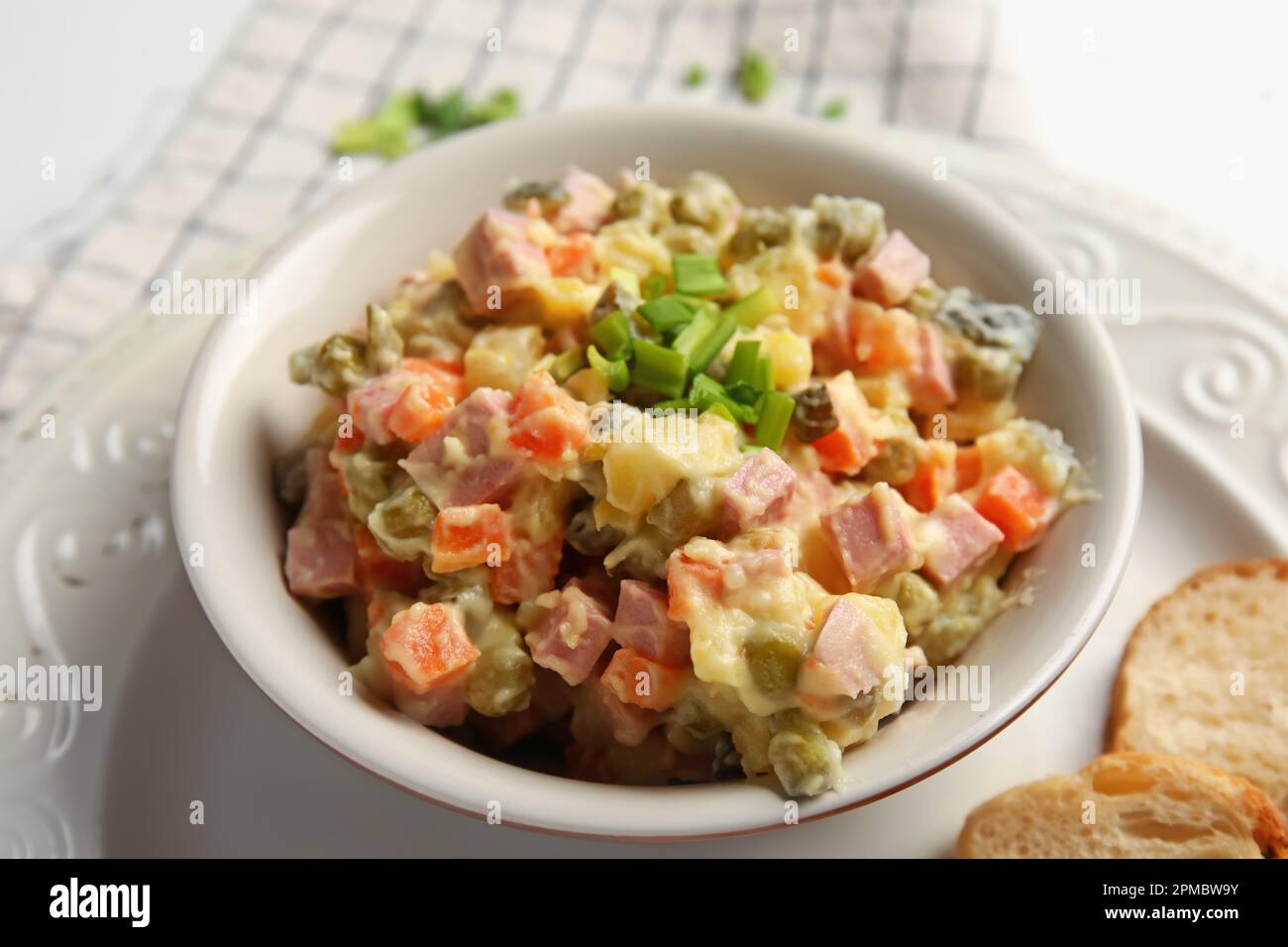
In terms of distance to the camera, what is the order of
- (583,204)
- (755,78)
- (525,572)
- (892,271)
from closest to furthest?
(525,572)
(892,271)
(583,204)
(755,78)

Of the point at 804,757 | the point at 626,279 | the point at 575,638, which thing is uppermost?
the point at 626,279

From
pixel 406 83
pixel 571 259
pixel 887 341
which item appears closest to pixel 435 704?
pixel 571 259

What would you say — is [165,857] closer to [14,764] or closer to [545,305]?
[14,764]

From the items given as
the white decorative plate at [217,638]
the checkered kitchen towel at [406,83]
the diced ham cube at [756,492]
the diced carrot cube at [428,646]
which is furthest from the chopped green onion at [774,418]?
the checkered kitchen towel at [406,83]

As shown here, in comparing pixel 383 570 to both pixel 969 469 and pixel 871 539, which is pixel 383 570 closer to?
pixel 871 539

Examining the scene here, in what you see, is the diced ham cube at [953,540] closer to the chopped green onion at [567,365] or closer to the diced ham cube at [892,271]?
the diced ham cube at [892,271]

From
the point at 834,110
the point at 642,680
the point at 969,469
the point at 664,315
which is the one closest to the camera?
the point at 642,680

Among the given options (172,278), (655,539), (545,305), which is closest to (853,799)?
(655,539)
